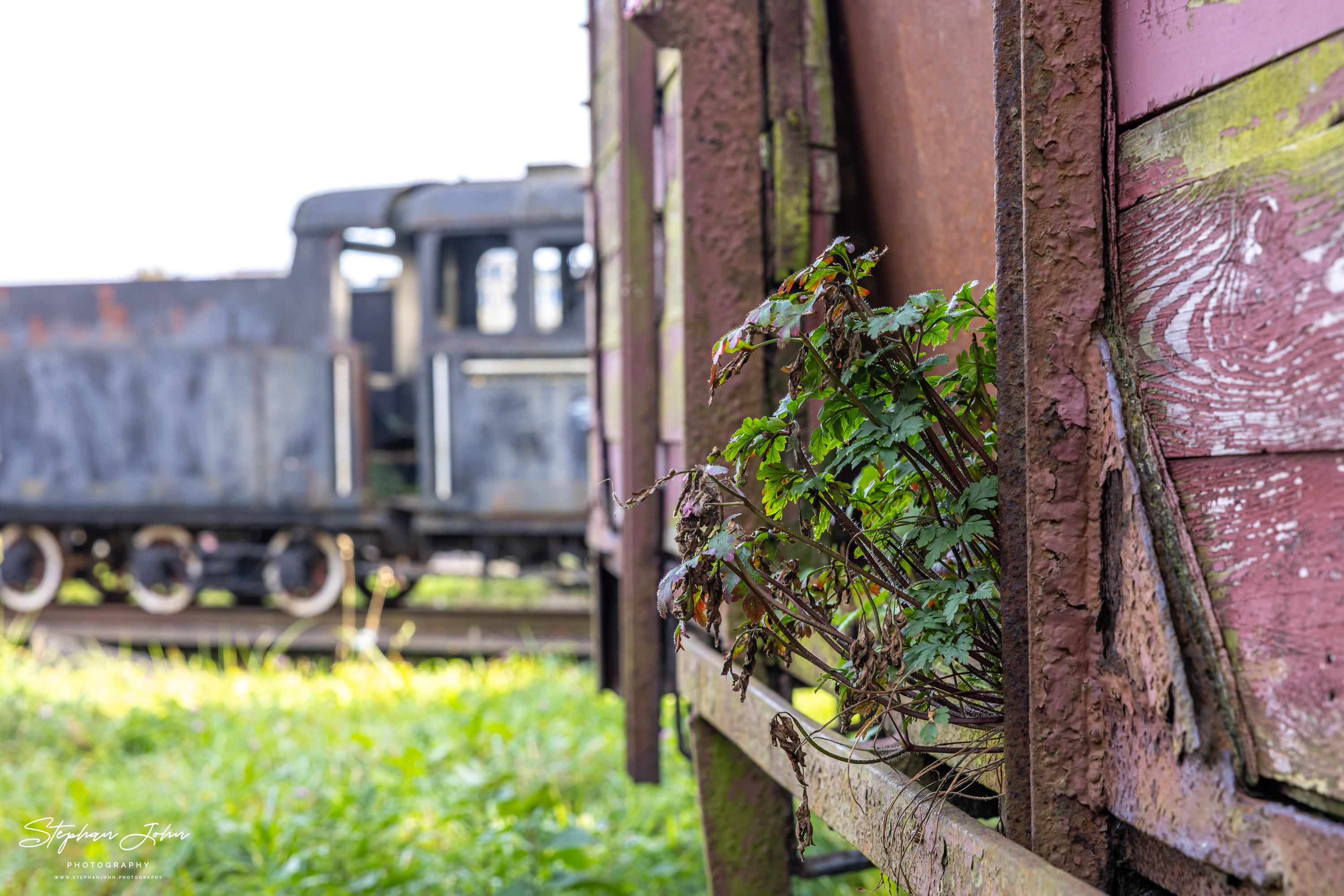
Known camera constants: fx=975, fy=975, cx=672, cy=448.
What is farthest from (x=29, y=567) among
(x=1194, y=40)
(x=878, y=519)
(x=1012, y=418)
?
(x=1194, y=40)

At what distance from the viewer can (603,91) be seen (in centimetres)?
345

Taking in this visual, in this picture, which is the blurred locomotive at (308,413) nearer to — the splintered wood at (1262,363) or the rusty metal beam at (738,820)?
the rusty metal beam at (738,820)

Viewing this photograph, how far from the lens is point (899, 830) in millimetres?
Result: 1154

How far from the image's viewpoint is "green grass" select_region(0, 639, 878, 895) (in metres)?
3.19

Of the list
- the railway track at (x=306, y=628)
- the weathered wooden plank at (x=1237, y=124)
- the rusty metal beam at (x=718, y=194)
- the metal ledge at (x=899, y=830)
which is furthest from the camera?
the railway track at (x=306, y=628)

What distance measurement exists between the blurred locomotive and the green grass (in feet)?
6.37

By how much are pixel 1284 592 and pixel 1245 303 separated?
0.82ft

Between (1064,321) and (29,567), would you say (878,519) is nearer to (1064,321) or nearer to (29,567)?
(1064,321)

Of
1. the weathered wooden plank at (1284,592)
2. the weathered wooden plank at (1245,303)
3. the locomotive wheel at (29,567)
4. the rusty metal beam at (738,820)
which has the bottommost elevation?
the locomotive wheel at (29,567)

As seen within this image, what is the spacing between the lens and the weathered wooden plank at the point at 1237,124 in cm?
76

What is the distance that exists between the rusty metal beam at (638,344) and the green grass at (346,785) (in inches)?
36.7

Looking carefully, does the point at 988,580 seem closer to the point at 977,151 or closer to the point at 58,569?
the point at 977,151

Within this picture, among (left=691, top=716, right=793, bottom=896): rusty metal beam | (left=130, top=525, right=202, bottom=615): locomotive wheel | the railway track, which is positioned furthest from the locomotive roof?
(left=691, top=716, right=793, bottom=896): rusty metal beam

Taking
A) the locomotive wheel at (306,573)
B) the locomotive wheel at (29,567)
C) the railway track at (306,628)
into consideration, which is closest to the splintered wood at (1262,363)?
the railway track at (306,628)
